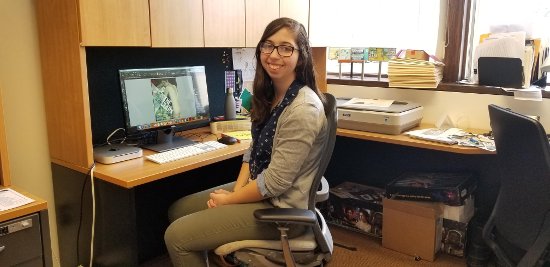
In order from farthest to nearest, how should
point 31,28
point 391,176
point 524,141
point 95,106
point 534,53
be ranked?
point 391,176 < point 534,53 < point 95,106 < point 31,28 < point 524,141

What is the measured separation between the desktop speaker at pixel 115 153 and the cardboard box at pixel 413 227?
139cm

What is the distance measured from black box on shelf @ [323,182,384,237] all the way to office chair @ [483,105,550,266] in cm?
102

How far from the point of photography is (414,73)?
2576mm

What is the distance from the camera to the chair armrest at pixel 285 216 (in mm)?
1403

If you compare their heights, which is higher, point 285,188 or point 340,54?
point 340,54

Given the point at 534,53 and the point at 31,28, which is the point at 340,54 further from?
the point at 31,28

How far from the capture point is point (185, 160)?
76.2 inches

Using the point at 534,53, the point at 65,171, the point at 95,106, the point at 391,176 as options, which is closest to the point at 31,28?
the point at 95,106

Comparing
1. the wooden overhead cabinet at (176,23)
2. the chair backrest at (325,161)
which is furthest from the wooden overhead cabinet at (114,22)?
the chair backrest at (325,161)

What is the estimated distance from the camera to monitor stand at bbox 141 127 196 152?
2135 millimetres

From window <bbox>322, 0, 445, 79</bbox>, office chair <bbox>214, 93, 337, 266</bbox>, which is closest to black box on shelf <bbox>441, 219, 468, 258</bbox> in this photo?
window <bbox>322, 0, 445, 79</bbox>

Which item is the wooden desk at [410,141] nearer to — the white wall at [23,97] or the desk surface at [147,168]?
the desk surface at [147,168]

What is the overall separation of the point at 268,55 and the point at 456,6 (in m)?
1.49

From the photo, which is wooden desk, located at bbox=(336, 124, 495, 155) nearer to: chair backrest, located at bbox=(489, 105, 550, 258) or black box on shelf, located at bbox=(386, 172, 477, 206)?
black box on shelf, located at bbox=(386, 172, 477, 206)
